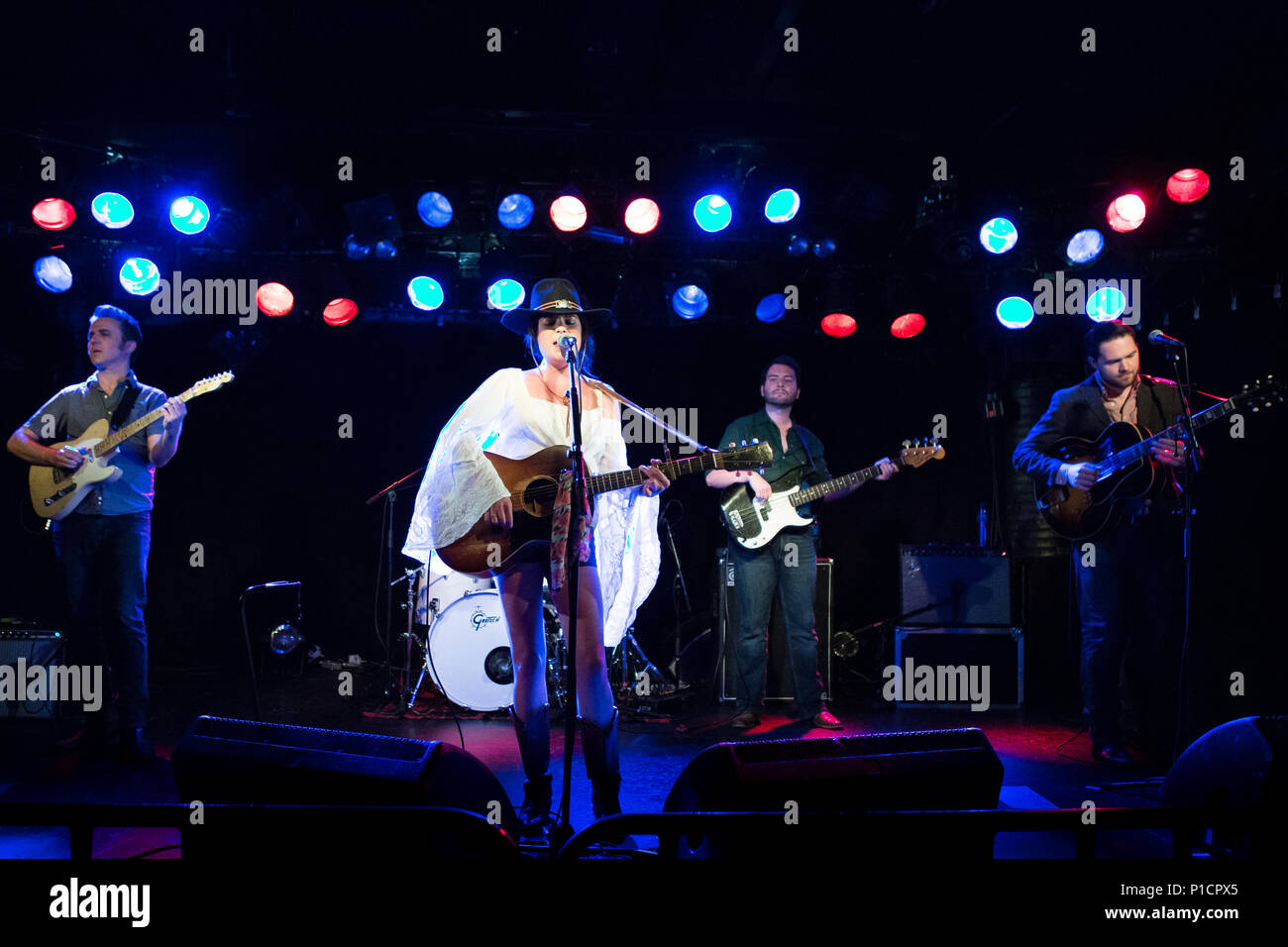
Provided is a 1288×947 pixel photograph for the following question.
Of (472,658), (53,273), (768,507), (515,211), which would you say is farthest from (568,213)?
(53,273)

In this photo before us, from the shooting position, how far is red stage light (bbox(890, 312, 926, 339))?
21.8 feet

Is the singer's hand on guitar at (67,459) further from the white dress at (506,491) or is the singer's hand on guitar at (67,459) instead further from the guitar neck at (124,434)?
the white dress at (506,491)

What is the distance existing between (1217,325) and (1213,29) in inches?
73.5

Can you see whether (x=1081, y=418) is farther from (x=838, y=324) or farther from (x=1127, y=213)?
(x=838, y=324)

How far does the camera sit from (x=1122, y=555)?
14.8 feet

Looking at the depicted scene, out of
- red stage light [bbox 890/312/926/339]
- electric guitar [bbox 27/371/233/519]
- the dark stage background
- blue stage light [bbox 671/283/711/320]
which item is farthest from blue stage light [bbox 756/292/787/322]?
electric guitar [bbox 27/371/233/519]

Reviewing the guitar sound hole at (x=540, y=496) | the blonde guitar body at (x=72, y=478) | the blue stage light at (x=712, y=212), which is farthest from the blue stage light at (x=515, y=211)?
the guitar sound hole at (x=540, y=496)

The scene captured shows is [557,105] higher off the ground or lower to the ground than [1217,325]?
higher

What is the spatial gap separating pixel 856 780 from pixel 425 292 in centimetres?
523

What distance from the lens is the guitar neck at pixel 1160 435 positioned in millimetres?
4227
